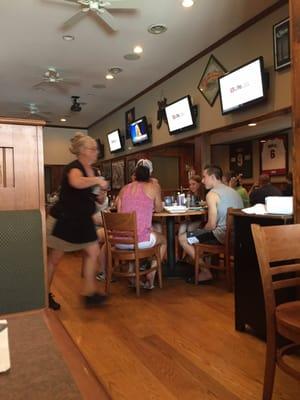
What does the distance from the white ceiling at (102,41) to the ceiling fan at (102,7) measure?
97mm

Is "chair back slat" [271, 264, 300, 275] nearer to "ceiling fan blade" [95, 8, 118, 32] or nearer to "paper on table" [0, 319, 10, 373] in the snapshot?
"paper on table" [0, 319, 10, 373]

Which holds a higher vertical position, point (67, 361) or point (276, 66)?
point (276, 66)

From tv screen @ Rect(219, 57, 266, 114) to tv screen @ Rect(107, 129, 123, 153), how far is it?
12.3 ft

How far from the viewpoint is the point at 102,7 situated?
3.45 metres

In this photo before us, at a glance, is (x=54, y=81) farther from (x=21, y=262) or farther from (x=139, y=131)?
(x=21, y=262)

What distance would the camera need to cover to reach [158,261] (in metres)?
3.52

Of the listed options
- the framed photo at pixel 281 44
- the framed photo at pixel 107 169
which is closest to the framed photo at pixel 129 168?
the framed photo at pixel 107 169

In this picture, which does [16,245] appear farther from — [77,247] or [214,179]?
[214,179]

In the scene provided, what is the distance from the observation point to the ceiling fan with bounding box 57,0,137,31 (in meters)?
3.37

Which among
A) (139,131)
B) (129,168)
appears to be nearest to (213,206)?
(139,131)

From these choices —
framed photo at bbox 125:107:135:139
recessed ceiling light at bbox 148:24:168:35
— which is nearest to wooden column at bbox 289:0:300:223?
recessed ceiling light at bbox 148:24:168:35

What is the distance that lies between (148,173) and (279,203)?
1.67 metres

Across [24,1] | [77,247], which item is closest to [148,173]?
[77,247]

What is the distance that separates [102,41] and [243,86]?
6.29ft
